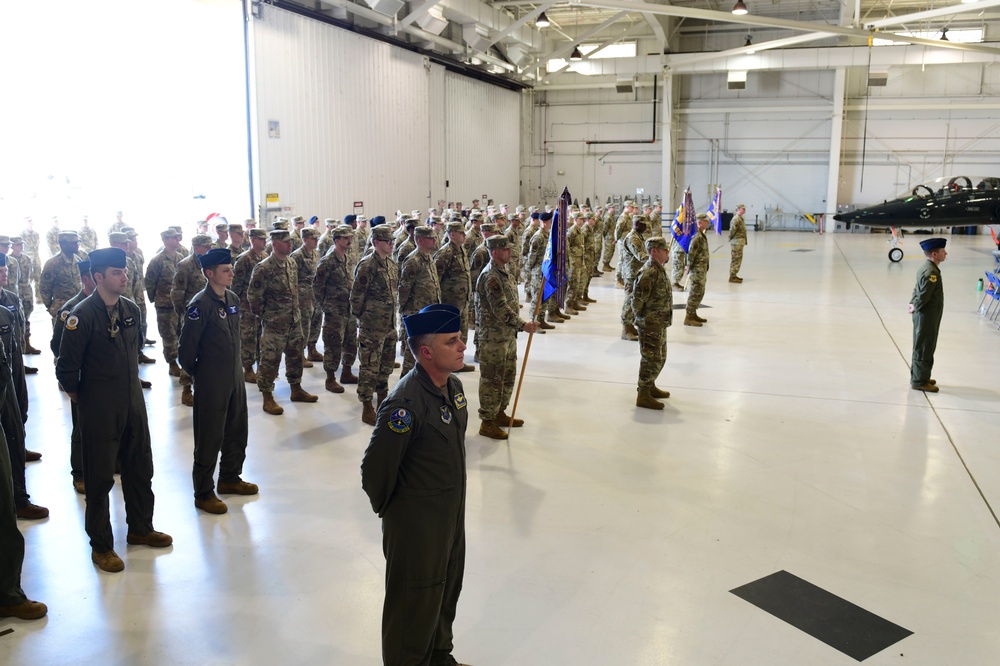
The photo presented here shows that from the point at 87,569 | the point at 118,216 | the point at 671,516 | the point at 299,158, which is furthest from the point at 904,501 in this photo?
the point at 299,158

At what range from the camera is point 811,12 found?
90.3 feet

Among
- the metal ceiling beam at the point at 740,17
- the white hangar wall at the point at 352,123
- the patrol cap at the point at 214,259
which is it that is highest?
the metal ceiling beam at the point at 740,17

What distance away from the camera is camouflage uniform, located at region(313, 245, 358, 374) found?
7.99 metres

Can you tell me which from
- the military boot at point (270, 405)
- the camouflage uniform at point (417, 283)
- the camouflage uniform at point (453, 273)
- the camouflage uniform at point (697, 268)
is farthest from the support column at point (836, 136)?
the military boot at point (270, 405)

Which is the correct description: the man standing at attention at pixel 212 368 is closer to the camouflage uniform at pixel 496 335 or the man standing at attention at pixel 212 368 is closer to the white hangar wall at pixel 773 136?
the camouflage uniform at pixel 496 335

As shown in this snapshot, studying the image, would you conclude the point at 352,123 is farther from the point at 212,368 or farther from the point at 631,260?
the point at 212,368

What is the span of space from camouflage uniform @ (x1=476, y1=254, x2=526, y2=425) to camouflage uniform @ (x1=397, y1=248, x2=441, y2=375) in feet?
3.06

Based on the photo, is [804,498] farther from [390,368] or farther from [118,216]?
[118,216]

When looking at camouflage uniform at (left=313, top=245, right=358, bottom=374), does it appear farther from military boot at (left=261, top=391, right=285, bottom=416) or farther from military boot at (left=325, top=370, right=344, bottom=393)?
military boot at (left=261, top=391, right=285, bottom=416)

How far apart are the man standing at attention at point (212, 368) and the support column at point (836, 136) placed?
27746 mm

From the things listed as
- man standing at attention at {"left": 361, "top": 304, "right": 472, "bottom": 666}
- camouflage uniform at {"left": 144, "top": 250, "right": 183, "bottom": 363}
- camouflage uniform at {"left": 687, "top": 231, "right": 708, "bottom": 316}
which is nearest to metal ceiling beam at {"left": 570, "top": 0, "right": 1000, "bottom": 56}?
camouflage uniform at {"left": 687, "top": 231, "right": 708, "bottom": 316}

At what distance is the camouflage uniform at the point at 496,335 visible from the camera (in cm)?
636

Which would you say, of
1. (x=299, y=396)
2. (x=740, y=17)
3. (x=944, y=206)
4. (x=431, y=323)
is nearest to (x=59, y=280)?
(x=299, y=396)

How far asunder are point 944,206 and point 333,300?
716 inches
